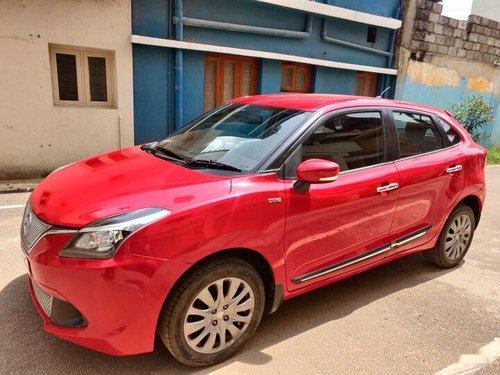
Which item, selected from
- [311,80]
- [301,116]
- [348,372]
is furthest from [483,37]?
[348,372]

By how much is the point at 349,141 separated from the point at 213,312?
5.46ft

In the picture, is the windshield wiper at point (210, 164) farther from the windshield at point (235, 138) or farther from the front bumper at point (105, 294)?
the front bumper at point (105, 294)

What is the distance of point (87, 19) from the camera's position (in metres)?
7.03

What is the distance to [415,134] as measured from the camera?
3.79 meters

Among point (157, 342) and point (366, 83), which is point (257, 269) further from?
point (366, 83)

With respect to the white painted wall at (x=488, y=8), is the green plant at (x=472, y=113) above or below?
below

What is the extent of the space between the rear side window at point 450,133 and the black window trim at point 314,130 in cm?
88

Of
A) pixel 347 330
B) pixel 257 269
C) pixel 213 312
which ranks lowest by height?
pixel 347 330

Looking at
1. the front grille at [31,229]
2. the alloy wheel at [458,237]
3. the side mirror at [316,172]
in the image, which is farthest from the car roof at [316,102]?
the front grille at [31,229]

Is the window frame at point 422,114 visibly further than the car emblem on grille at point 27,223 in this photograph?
Yes

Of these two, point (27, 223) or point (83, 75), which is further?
point (83, 75)

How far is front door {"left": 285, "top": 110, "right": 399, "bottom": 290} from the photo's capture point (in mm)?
2840

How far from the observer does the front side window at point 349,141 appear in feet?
9.96

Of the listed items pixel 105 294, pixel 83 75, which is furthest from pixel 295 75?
pixel 105 294
